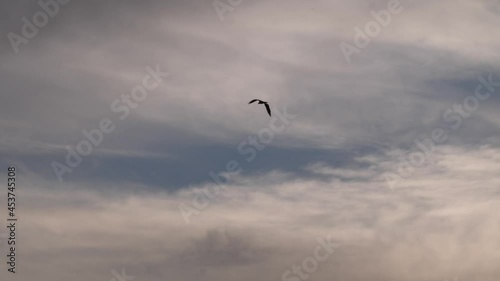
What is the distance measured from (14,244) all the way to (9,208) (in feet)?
25.9

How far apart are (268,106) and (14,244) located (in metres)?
48.0

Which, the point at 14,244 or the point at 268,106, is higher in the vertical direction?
the point at 268,106

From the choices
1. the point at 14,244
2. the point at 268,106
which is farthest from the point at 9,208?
the point at 268,106

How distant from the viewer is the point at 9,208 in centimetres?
13988

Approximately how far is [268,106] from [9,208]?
44.4 m

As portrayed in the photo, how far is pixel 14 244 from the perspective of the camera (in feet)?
474

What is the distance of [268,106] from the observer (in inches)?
5369

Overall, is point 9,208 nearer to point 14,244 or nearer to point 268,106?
point 14,244
